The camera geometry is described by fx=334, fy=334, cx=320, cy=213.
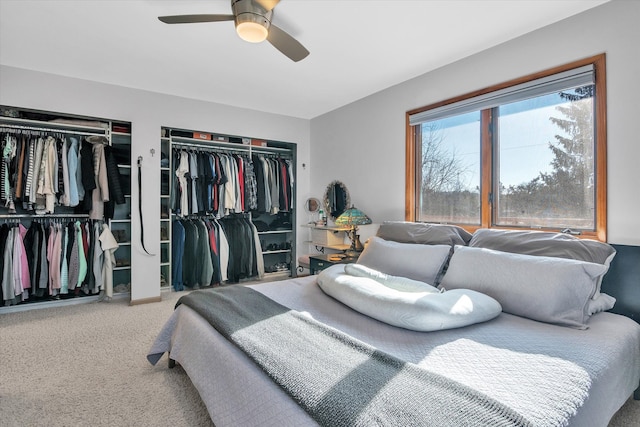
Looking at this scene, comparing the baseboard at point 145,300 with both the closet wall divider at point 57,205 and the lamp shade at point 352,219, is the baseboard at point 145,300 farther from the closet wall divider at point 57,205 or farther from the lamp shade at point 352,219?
the lamp shade at point 352,219

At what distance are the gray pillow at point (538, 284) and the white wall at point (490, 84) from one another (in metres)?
0.65

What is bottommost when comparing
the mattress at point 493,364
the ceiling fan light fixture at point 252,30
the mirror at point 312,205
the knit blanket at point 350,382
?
the mattress at point 493,364

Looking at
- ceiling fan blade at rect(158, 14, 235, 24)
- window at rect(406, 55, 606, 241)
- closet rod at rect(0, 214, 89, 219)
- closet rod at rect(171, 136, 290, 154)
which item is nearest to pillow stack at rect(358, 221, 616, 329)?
window at rect(406, 55, 606, 241)

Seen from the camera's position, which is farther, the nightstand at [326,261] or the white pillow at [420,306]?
the nightstand at [326,261]

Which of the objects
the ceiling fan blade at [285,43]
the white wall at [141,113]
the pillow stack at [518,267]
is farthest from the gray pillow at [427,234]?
the white wall at [141,113]

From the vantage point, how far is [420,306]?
158 cm

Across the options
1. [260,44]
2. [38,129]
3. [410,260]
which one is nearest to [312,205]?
[260,44]

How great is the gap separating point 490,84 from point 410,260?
163 centimetres

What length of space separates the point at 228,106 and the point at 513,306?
3.91 meters

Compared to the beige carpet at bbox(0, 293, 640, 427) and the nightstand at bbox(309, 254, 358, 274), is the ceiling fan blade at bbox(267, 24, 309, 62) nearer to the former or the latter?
the nightstand at bbox(309, 254, 358, 274)

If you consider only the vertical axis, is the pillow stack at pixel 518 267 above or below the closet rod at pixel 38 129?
below

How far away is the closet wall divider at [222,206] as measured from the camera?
416 centimetres

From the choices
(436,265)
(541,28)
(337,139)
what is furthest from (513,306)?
(337,139)

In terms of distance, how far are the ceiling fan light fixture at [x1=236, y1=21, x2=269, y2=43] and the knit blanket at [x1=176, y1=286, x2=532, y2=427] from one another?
5.36 ft
